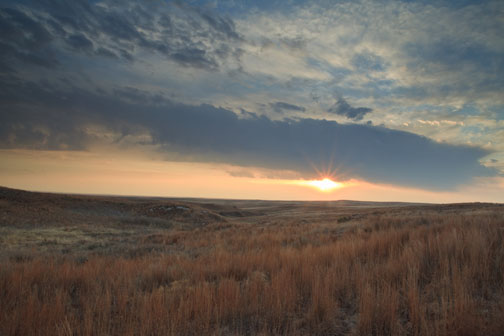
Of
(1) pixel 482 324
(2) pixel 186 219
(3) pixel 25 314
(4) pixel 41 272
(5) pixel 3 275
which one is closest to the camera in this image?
(1) pixel 482 324

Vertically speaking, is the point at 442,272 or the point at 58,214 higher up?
the point at 442,272

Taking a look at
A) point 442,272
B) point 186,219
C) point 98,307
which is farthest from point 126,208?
point 442,272

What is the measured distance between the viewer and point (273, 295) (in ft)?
14.4

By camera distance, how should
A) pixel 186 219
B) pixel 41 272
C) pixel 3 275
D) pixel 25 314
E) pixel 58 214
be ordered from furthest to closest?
pixel 186 219 < pixel 58 214 < pixel 41 272 < pixel 3 275 < pixel 25 314

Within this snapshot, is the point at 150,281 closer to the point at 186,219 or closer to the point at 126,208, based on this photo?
the point at 186,219

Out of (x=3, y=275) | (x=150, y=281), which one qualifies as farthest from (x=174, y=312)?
(x=3, y=275)

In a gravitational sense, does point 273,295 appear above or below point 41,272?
above

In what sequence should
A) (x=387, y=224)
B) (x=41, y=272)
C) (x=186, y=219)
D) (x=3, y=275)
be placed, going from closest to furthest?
1. (x=3, y=275)
2. (x=41, y=272)
3. (x=387, y=224)
4. (x=186, y=219)

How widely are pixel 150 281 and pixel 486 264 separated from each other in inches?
262

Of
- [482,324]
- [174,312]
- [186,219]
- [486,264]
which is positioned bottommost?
[186,219]

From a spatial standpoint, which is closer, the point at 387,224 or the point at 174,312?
the point at 174,312

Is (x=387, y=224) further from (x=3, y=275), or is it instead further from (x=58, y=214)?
(x=58, y=214)

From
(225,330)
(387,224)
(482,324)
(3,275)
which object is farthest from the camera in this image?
(387,224)

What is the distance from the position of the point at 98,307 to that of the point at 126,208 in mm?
37630
